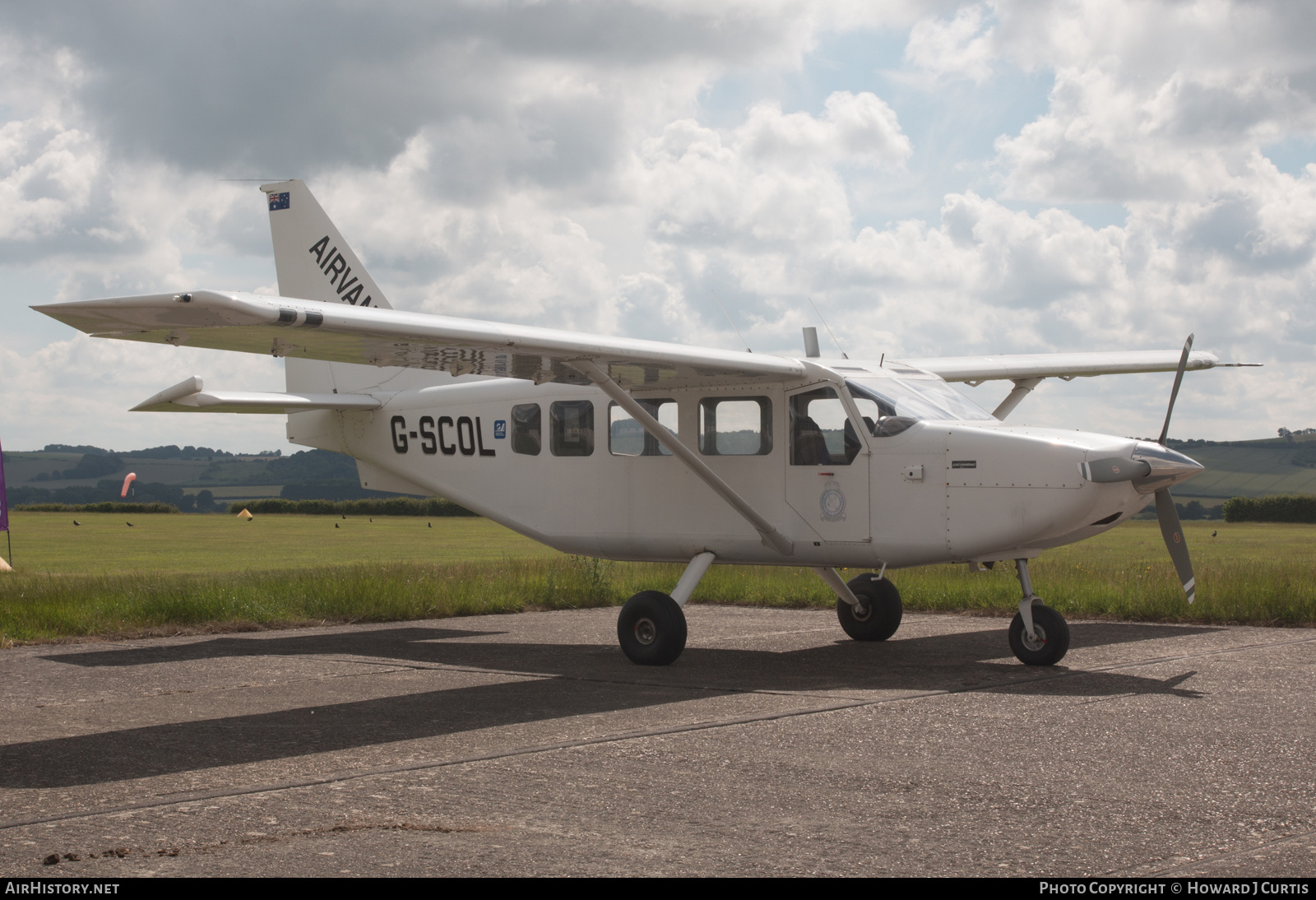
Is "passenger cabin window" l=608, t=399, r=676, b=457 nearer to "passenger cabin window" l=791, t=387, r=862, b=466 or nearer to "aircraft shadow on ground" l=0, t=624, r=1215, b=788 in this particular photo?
"passenger cabin window" l=791, t=387, r=862, b=466

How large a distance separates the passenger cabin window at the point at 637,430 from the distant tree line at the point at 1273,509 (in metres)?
61.6

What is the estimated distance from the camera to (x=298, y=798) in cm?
545

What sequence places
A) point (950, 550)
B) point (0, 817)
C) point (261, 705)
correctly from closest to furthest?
point (0, 817) < point (261, 705) < point (950, 550)

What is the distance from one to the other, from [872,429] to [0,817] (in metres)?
7.34

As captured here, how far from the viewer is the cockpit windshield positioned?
10266mm

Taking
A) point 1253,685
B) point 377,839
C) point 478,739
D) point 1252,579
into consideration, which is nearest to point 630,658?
point 478,739

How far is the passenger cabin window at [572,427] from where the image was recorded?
11922mm

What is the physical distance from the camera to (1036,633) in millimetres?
9891

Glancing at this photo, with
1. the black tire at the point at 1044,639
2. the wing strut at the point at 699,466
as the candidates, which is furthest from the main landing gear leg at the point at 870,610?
the black tire at the point at 1044,639

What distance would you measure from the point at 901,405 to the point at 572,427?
3514 mm

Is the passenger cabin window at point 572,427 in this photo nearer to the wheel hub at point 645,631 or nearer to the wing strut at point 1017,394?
the wheel hub at point 645,631

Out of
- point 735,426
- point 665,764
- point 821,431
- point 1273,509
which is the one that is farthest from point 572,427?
point 1273,509

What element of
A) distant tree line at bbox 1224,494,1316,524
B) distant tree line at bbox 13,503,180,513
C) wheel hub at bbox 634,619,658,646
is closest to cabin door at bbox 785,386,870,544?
wheel hub at bbox 634,619,658,646

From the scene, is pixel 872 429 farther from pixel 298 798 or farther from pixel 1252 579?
pixel 1252 579
